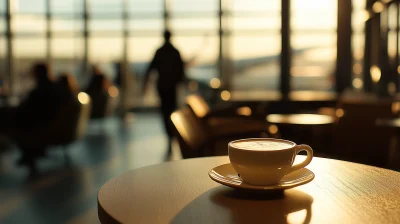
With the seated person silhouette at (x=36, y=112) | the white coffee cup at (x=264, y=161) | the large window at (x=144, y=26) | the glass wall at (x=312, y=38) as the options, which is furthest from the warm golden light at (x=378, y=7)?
the white coffee cup at (x=264, y=161)

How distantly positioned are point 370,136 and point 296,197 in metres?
1.89

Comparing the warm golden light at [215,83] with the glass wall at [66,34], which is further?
the glass wall at [66,34]

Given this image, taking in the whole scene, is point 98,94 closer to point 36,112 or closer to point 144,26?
point 36,112

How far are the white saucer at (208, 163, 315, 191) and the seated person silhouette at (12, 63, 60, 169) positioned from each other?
395 cm

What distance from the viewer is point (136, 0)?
10938 millimetres

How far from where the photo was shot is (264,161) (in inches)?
37.2

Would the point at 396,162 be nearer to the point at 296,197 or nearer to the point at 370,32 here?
the point at 296,197

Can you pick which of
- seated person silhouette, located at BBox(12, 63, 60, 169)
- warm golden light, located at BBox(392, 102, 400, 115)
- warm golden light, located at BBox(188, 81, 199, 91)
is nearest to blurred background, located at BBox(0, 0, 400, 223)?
warm golden light, located at BBox(188, 81, 199, 91)

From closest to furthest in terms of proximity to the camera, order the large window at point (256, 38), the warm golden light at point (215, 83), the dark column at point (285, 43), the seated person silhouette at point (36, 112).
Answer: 1. the seated person silhouette at point (36, 112)
2. the dark column at point (285, 43)
3. the large window at point (256, 38)
4. the warm golden light at point (215, 83)

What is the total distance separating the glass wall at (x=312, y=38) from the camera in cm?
991

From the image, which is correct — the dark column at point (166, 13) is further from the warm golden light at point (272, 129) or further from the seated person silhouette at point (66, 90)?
the warm golden light at point (272, 129)

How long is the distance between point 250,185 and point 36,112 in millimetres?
4146

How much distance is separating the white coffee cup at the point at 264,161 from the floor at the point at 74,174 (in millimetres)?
2223

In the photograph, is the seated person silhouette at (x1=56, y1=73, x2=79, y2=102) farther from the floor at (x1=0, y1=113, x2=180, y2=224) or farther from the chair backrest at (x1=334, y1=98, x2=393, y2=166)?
the chair backrest at (x1=334, y1=98, x2=393, y2=166)
